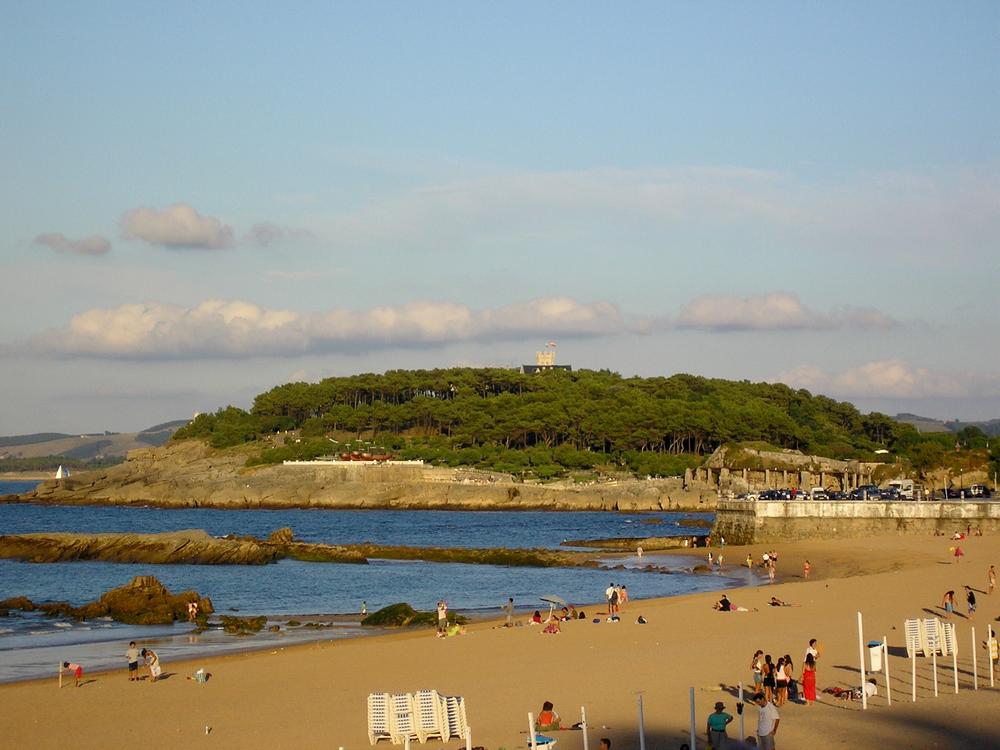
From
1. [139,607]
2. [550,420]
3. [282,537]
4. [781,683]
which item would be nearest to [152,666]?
[139,607]

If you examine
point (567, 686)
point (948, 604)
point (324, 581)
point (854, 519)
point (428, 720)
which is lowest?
point (324, 581)

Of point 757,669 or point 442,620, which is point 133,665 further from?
point 757,669

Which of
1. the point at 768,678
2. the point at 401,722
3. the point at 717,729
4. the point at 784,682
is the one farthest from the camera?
the point at 768,678

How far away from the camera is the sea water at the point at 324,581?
105 feet

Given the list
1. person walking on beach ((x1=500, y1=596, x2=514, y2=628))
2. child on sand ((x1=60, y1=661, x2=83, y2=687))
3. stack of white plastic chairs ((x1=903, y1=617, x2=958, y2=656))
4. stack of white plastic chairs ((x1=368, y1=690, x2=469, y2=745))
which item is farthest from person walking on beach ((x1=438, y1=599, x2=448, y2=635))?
stack of white plastic chairs ((x1=368, y1=690, x2=469, y2=745))

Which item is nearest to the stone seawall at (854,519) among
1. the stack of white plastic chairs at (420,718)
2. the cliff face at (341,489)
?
the stack of white plastic chairs at (420,718)

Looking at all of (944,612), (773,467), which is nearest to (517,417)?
(773,467)

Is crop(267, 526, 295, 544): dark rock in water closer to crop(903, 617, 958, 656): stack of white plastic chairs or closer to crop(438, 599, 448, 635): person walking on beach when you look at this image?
crop(438, 599, 448, 635): person walking on beach

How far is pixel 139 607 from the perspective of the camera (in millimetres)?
36844

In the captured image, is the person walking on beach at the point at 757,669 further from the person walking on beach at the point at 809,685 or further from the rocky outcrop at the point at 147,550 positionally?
the rocky outcrop at the point at 147,550

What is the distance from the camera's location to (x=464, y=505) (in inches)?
4478

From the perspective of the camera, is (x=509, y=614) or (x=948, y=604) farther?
(x=509, y=614)

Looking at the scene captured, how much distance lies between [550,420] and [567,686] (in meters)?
116

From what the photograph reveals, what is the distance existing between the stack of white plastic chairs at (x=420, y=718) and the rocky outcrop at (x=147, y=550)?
132 feet
